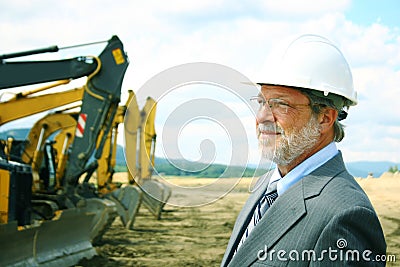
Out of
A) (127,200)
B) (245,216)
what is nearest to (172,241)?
(127,200)

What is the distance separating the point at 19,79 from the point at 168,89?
26.2 feet

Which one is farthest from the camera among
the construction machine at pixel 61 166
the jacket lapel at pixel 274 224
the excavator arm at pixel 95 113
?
the excavator arm at pixel 95 113

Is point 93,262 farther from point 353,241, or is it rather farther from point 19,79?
point 353,241

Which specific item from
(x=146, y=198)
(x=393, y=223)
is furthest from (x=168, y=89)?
(x=393, y=223)

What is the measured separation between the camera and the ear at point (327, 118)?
6.87 ft

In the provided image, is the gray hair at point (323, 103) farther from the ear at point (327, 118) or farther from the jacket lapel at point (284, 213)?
the jacket lapel at point (284, 213)

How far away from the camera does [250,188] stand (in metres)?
2.14

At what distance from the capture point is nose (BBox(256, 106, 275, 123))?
6.84 feet

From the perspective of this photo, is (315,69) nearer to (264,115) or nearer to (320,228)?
(264,115)

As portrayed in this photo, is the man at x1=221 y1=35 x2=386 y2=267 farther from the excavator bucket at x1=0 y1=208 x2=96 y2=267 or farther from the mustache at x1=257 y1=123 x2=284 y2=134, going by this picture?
the excavator bucket at x1=0 y1=208 x2=96 y2=267

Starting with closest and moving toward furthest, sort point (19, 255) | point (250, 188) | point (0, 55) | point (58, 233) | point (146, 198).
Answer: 1. point (250, 188)
2. point (19, 255)
3. point (58, 233)
4. point (0, 55)
5. point (146, 198)


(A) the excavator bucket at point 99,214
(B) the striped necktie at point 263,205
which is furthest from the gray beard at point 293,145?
(A) the excavator bucket at point 99,214

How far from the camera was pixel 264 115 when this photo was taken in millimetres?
2086

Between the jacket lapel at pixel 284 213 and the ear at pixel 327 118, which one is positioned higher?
the ear at pixel 327 118
